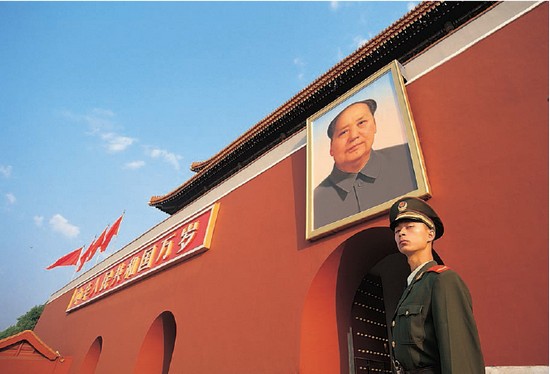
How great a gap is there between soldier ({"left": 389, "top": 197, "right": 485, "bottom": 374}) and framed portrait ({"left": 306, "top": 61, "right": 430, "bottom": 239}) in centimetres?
165

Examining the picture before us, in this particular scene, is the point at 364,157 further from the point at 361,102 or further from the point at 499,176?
the point at 499,176

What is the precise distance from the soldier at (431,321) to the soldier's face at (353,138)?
2270mm

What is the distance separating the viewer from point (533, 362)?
6.59 feet

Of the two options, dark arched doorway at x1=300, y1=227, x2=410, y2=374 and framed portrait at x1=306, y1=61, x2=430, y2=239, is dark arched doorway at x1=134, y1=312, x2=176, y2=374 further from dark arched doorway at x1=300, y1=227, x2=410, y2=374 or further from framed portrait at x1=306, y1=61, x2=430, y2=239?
framed portrait at x1=306, y1=61, x2=430, y2=239

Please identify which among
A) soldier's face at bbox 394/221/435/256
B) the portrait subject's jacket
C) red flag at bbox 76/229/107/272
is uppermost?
red flag at bbox 76/229/107/272

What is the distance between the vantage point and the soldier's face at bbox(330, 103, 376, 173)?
365 cm

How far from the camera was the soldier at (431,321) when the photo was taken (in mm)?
1066

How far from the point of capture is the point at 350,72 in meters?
4.61

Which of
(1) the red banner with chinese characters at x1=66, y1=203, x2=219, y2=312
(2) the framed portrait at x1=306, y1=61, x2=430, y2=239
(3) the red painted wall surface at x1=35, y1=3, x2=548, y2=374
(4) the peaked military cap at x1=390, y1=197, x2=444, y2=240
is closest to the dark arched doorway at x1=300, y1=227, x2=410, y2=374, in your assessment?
(3) the red painted wall surface at x1=35, y1=3, x2=548, y2=374

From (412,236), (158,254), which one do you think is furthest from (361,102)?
(158,254)

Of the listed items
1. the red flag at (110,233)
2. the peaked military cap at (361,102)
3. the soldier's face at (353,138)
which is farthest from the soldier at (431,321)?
the red flag at (110,233)

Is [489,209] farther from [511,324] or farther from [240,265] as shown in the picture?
[240,265]

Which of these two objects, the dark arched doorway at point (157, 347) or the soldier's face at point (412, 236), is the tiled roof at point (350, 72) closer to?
the dark arched doorway at point (157, 347)

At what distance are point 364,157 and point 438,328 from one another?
2.64 metres
